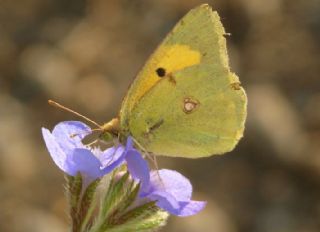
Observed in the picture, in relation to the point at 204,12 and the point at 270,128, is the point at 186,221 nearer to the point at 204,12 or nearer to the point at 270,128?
the point at 270,128

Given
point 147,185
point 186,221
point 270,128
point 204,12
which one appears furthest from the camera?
point 270,128

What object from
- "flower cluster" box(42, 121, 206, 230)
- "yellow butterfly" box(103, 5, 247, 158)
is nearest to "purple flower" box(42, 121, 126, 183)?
"flower cluster" box(42, 121, 206, 230)

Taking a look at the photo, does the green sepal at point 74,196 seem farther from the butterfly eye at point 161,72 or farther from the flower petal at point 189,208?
the butterfly eye at point 161,72

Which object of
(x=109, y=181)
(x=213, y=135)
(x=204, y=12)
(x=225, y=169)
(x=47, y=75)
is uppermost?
(x=47, y=75)

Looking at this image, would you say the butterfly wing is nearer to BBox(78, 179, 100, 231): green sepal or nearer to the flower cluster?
the flower cluster

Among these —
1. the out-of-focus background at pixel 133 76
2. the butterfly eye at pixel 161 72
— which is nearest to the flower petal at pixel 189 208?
the butterfly eye at pixel 161 72

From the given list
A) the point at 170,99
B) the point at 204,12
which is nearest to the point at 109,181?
the point at 170,99
